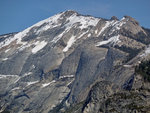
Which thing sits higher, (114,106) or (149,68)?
(149,68)

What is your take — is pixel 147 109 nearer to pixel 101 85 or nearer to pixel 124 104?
pixel 124 104

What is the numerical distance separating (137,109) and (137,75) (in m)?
75.6

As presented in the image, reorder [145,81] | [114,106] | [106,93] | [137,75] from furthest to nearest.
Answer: [137,75], [145,81], [106,93], [114,106]

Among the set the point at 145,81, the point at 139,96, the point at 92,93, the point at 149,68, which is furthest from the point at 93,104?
the point at 149,68

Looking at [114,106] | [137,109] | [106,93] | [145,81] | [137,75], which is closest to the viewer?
[137,109]

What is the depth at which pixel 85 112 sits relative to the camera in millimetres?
133125

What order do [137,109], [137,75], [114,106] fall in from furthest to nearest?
1. [137,75]
2. [114,106]
3. [137,109]

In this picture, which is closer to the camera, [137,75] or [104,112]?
[104,112]

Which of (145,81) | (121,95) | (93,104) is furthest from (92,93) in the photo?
(121,95)

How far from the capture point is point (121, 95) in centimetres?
9638

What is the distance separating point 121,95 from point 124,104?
5.11 m

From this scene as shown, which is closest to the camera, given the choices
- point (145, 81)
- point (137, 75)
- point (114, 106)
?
point (114, 106)

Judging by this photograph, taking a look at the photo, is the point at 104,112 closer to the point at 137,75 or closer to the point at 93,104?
the point at 93,104

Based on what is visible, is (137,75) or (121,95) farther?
(137,75)
